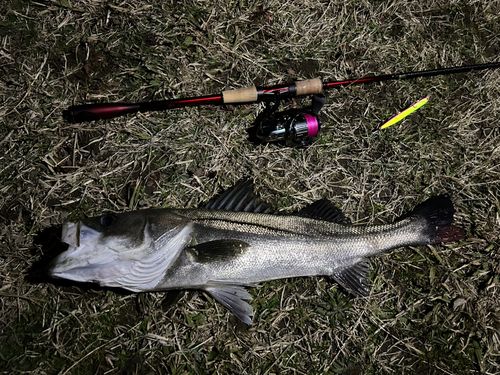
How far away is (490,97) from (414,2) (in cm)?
150

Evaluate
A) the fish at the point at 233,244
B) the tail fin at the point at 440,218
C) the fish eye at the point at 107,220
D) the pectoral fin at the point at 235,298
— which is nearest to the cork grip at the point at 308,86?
the fish at the point at 233,244

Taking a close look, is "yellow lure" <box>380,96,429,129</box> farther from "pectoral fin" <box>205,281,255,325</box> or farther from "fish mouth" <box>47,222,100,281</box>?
"fish mouth" <box>47,222,100,281</box>

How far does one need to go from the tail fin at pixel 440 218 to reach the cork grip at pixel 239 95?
208cm

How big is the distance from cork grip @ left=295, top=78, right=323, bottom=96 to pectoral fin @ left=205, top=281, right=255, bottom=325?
208 centimetres

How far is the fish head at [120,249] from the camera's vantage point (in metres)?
2.62

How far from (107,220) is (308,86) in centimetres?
237

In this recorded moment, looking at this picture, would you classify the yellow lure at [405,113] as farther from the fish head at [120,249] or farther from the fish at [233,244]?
the fish head at [120,249]

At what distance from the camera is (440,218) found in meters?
3.49

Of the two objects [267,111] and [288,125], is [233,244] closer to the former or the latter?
[288,125]

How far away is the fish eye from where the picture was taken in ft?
8.93

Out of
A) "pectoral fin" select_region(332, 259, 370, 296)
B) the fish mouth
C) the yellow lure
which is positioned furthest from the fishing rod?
"pectoral fin" select_region(332, 259, 370, 296)

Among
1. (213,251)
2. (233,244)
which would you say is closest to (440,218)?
(233,244)

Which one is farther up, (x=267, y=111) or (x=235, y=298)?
(x=267, y=111)

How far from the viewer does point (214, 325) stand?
11.2 feet
